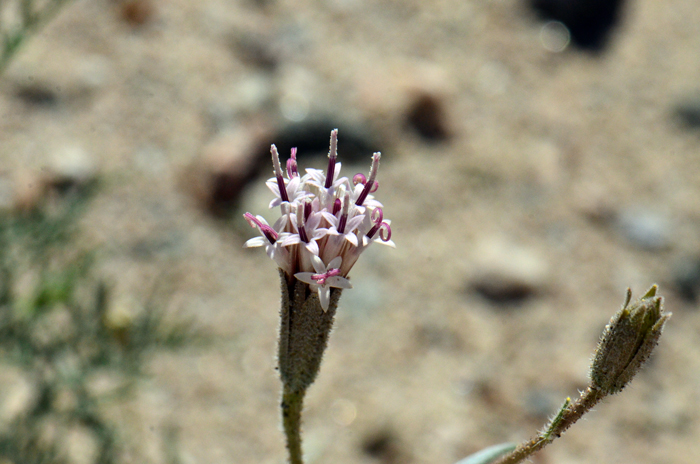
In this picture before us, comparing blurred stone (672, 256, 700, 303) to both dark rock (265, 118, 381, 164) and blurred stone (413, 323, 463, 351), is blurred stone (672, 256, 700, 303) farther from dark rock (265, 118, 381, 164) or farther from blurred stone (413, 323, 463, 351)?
dark rock (265, 118, 381, 164)

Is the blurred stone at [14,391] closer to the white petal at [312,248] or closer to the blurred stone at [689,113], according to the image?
the white petal at [312,248]

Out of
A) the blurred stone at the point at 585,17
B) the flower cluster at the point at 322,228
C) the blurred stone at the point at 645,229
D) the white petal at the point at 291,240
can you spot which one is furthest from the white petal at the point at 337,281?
the blurred stone at the point at 585,17

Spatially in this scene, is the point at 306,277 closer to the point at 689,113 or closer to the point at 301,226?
the point at 301,226

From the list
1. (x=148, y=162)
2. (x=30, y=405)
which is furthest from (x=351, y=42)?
(x=30, y=405)

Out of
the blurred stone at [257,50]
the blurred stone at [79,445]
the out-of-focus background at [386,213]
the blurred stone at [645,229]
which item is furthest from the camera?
the blurred stone at [257,50]

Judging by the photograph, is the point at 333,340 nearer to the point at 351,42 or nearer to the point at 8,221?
the point at 8,221

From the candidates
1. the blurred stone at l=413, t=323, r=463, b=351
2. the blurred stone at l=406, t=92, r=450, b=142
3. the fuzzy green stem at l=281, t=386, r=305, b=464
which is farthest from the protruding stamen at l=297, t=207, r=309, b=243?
the blurred stone at l=406, t=92, r=450, b=142
